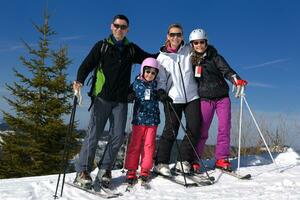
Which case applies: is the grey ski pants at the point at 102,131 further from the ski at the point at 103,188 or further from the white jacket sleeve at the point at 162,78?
the white jacket sleeve at the point at 162,78

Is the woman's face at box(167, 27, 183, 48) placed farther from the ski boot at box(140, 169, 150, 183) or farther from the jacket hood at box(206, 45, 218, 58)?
the ski boot at box(140, 169, 150, 183)

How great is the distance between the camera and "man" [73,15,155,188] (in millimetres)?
4898

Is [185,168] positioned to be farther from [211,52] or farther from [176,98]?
[211,52]

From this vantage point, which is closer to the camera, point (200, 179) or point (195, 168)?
point (200, 179)

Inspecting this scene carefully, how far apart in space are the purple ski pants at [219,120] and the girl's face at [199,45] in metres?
0.80

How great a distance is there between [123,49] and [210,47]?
5.15 ft

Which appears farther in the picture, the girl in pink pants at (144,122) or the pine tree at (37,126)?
the pine tree at (37,126)

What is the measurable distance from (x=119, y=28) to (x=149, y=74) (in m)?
0.78

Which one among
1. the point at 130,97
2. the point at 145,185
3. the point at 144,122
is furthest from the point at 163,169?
the point at 130,97

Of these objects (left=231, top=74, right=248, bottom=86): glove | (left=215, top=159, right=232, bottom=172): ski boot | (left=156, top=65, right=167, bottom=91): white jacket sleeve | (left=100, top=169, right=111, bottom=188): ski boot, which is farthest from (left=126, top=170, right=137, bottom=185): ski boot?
(left=231, top=74, right=248, bottom=86): glove

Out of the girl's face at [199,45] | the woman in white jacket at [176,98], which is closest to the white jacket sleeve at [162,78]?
the woman in white jacket at [176,98]

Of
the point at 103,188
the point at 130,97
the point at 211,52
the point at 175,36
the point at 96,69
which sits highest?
the point at 175,36

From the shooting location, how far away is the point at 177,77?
5.54 metres

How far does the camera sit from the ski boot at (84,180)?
4762mm
